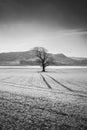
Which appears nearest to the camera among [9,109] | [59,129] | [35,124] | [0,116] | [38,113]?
[59,129]

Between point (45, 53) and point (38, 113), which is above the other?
point (45, 53)

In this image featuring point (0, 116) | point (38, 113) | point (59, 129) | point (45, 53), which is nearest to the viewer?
point (59, 129)

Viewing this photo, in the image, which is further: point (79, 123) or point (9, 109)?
point (9, 109)

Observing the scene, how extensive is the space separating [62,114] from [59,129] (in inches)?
54.1

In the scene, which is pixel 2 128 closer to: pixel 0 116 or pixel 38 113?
pixel 0 116

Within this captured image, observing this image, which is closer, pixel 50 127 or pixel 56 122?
pixel 50 127

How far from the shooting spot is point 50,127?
13.4 ft

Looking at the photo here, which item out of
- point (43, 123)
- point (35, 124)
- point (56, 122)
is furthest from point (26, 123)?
point (56, 122)

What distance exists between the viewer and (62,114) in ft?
17.3

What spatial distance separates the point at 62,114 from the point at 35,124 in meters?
1.72

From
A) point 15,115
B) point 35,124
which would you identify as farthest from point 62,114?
point 15,115

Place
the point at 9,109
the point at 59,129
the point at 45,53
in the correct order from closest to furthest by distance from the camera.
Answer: the point at 59,129, the point at 9,109, the point at 45,53

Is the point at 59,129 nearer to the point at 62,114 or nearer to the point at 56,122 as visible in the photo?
the point at 56,122

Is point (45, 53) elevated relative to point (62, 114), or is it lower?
elevated
